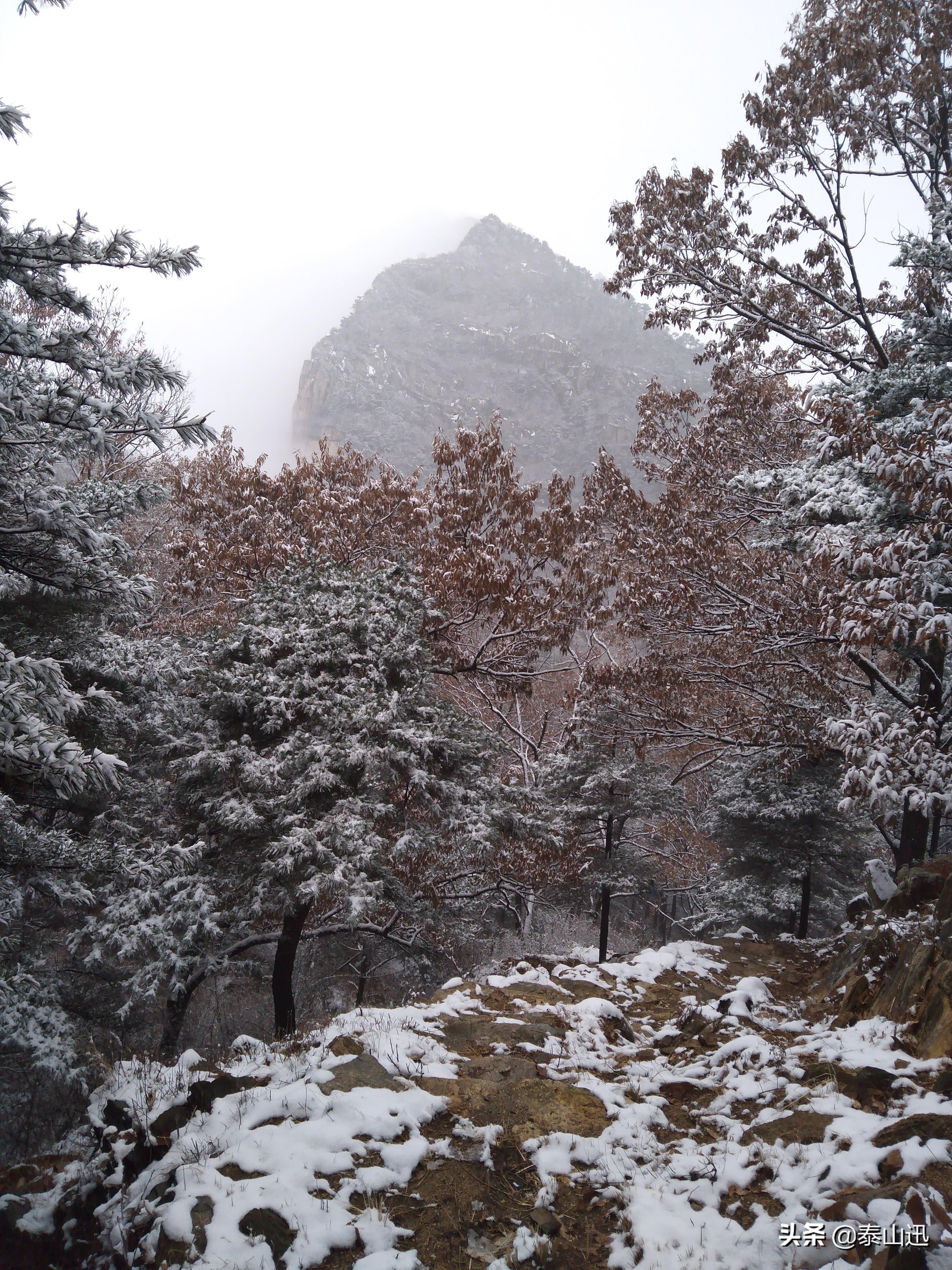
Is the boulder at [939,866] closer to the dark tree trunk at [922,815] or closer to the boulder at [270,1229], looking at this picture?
the dark tree trunk at [922,815]

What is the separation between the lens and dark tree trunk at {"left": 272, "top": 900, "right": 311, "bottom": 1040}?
9719 millimetres

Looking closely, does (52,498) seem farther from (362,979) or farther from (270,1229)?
(362,979)

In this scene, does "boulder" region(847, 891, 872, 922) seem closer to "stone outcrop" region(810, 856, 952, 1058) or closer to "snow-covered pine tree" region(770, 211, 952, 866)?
"snow-covered pine tree" region(770, 211, 952, 866)

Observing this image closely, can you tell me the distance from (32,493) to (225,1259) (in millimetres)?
5325

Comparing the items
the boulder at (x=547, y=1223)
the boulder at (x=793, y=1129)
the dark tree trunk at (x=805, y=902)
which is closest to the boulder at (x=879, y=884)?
the dark tree trunk at (x=805, y=902)

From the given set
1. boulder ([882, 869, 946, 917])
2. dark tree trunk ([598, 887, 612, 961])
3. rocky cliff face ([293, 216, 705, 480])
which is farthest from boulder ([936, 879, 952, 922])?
rocky cliff face ([293, 216, 705, 480])

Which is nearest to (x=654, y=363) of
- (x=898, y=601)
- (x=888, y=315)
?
(x=888, y=315)

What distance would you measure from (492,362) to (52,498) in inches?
5956

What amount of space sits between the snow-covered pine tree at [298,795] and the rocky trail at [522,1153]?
3.16m

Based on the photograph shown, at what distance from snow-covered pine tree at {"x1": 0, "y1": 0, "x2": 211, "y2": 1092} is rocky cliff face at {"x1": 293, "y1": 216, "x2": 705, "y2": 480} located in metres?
82.6

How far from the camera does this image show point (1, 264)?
509cm

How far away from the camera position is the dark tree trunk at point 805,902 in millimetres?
14750

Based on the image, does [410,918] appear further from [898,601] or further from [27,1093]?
[898,601]

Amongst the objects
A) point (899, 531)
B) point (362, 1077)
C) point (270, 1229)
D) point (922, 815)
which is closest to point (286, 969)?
point (362, 1077)
